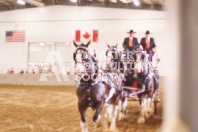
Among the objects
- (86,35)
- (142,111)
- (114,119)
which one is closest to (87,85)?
(114,119)

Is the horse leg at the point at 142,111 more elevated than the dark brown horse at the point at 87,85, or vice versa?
the dark brown horse at the point at 87,85

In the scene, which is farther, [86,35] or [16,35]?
[16,35]

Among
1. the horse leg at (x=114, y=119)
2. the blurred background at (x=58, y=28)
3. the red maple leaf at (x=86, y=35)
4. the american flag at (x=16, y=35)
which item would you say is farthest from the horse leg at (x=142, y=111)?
the american flag at (x=16, y=35)

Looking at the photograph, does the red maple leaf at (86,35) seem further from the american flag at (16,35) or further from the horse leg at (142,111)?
the horse leg at (142,111)

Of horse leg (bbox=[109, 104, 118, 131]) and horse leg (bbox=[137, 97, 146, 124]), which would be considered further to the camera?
horse leg (bbox=[137, 97, 146, 124])

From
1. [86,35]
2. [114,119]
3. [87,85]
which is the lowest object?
[114,119]

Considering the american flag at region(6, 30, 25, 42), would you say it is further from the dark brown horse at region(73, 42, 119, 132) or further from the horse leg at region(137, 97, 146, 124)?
the dark brown horse at region(73, 42, 119, 132)

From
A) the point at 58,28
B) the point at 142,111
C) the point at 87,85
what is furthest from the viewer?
the point at 58,28

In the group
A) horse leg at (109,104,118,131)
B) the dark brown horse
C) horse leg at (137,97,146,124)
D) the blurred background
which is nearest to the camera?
the dark brown horse

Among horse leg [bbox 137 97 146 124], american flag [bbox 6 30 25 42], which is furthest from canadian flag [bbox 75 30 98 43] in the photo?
horse leg [bbox 137 97 146 124]

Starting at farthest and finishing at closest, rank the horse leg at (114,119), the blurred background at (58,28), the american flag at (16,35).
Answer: the american flag at (16,35) < the blurred background at (58,28) < the horse leg at (114,119)

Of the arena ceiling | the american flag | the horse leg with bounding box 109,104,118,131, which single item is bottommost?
the horse leg with bounding box 109,104,118,131

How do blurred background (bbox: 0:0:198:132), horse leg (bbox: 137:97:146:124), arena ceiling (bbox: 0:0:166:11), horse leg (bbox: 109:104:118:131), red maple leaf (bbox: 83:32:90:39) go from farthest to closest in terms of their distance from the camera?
red maple leaf (bbox: 83:32:90:39) → arena ceiling (bbox: 0:0:166:11) → blurred background (bbox: 0:0:198:132) → horse leg (bbox: 137:97:146:124) → horse leg (bbox: 109:104:118:131)

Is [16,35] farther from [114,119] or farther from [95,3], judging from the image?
[114,119]
